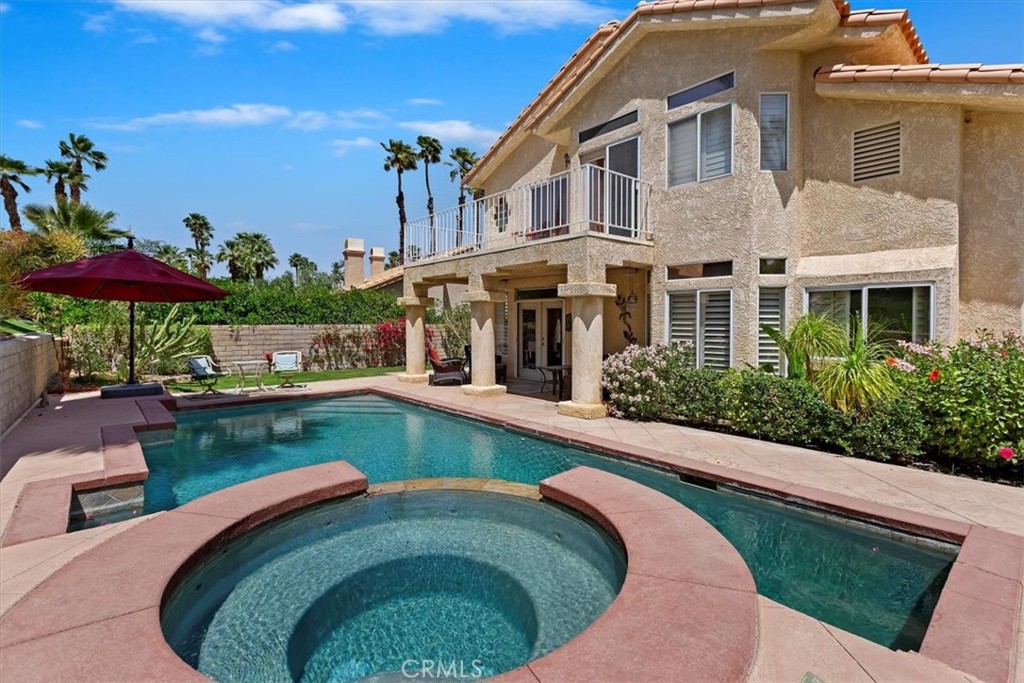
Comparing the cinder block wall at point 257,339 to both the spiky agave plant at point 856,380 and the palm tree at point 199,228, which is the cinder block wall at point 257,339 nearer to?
the spiky agave plant at point 856,380

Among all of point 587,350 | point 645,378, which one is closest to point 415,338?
point 587,350

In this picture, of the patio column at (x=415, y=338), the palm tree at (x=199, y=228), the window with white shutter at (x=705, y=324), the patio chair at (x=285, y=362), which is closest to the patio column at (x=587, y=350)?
the window with white shutter at (x=705, y=324)

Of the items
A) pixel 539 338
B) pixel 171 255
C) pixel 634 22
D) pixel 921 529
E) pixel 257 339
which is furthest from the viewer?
pixel 171 255

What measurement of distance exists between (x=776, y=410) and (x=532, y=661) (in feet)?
24.0

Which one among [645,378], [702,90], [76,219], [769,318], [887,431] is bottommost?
[887,431]

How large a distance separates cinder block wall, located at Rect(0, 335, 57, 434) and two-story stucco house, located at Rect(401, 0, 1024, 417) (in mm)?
9988

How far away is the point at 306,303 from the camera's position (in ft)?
71.2

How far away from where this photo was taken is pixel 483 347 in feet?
46.9

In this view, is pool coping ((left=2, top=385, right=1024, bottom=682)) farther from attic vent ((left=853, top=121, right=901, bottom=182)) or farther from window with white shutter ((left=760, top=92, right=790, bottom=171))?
attic vent ((left=853, top=121, right=901, bottom=182))

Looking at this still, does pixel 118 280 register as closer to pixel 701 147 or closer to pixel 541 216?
pixel 541 216

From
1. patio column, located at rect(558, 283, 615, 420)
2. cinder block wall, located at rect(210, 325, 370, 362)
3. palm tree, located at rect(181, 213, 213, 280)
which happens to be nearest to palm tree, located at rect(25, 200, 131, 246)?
cinder block wall, located at rect(210, 325, 370, 362)

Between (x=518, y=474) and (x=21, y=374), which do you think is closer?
(x=518, y=474)

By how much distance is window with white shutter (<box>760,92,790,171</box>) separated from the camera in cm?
1049

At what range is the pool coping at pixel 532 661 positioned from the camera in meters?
2.87
